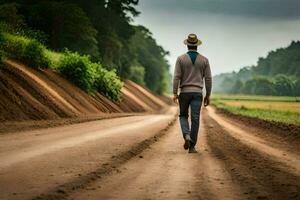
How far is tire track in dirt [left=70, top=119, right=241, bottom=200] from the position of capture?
19.7 ft

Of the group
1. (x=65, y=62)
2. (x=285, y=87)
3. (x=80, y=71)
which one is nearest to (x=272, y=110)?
(x=80, y=71)

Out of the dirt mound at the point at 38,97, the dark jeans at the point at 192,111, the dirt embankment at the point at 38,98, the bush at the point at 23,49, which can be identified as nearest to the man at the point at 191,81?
the dark jeans at the point at 192,111

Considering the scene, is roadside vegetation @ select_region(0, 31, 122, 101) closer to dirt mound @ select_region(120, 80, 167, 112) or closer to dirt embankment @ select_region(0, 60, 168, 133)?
dirt embankment @ select_region(0, 60, 168, 133)

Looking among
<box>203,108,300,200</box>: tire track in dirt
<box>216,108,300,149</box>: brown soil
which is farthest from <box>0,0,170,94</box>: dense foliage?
<box>203,108,300,200</box>: tire track in dirt

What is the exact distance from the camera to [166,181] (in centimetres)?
696

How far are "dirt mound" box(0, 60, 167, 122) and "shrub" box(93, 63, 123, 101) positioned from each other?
5489mm

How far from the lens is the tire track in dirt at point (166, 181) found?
6.02 meters

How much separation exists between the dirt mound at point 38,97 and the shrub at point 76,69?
3.02 feet

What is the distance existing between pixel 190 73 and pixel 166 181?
468 cm

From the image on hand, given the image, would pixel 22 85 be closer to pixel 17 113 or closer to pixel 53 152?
pixel 17 113

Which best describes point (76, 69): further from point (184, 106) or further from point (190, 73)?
point (184, 106)

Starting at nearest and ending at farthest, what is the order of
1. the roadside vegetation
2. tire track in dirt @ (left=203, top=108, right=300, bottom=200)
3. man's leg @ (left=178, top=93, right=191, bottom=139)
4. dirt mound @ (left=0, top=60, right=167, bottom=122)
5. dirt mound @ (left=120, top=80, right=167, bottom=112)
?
tire track in dirt @ (left=203, top=108, right=300, bottom=200)
man's leg @ (left=178, top=93, right=191, bottom=139)
dirt mound @ (left=0, top=60, right=167, bottom=122)
the roadside vegetation
dirt mound @ (left=120, top=80, right=167, bottom=112)

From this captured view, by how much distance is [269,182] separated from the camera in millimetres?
7000

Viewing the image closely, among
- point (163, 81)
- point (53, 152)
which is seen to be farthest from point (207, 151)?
point (163, 81)
